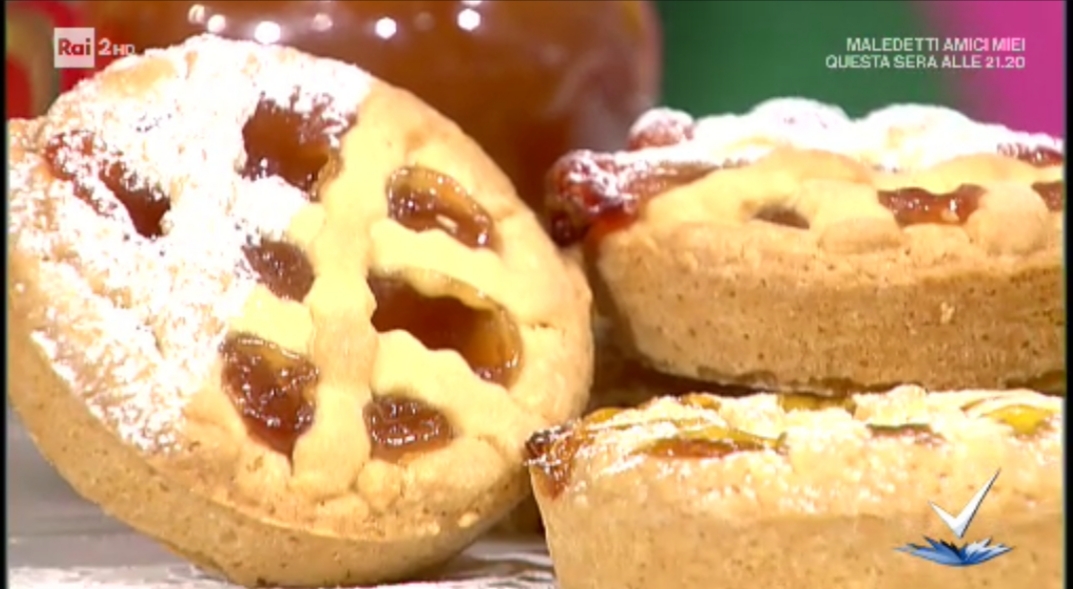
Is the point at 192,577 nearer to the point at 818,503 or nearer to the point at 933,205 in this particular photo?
the point at 818,503

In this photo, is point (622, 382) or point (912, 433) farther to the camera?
point (622, 382)

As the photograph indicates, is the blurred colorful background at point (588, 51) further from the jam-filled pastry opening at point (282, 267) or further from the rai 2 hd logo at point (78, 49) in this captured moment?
the jam-filled pastry opening at point (282, 267)

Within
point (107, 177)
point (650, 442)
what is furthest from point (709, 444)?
point (107, 177)

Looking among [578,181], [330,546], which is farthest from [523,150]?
[330,546]

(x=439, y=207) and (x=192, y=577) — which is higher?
(x=439, y=207)

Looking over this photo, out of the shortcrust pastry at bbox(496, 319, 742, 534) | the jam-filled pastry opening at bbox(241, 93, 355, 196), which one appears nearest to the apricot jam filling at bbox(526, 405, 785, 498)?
the shortcrust pastry at bbox(496, 319, 742, 534)

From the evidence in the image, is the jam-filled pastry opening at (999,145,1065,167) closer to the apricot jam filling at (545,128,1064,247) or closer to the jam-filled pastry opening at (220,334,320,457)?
the apricot jam filling at (545,128,1064,247)
